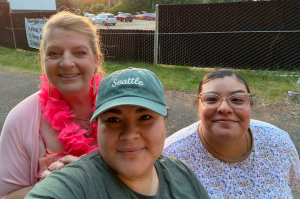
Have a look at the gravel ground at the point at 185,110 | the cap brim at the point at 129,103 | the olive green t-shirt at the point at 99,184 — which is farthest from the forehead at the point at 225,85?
the gravel ground at the point at 185,110

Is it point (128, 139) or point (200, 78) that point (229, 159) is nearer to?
point (128, 139)

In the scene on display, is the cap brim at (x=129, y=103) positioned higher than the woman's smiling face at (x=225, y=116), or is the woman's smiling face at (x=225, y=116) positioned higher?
the cap brim at (x=129, y=103)

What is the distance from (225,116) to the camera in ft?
5.85

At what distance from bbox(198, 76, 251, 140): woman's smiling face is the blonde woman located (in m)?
0.90

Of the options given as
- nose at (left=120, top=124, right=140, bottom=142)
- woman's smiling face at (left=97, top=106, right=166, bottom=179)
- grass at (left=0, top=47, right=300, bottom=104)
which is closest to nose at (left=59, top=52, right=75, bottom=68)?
woman's smiling face at (left=97, top=106, right=166, bottom=179)

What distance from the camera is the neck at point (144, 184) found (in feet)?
3.69

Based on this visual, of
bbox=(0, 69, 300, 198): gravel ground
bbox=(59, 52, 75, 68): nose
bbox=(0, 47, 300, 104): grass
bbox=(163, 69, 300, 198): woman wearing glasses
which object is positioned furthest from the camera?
bbox=(0, 47, 300, 104): grass

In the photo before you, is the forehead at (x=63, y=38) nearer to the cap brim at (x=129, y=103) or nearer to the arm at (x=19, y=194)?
the cap brim at (x=129, y=103)

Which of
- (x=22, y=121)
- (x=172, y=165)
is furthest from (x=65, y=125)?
(x=172, y=165)

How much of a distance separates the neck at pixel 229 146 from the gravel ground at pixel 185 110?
1.39 m

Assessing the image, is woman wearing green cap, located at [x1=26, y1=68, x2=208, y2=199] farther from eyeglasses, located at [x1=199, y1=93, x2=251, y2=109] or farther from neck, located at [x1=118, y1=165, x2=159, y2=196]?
eyeglasses, located at [x1=199, y1=93, x2=251, y2=109]

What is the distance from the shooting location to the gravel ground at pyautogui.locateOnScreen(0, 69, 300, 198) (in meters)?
4.09

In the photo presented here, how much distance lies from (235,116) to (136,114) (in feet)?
3.29


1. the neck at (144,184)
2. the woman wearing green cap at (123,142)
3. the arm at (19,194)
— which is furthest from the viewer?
the arm at (19,194)
